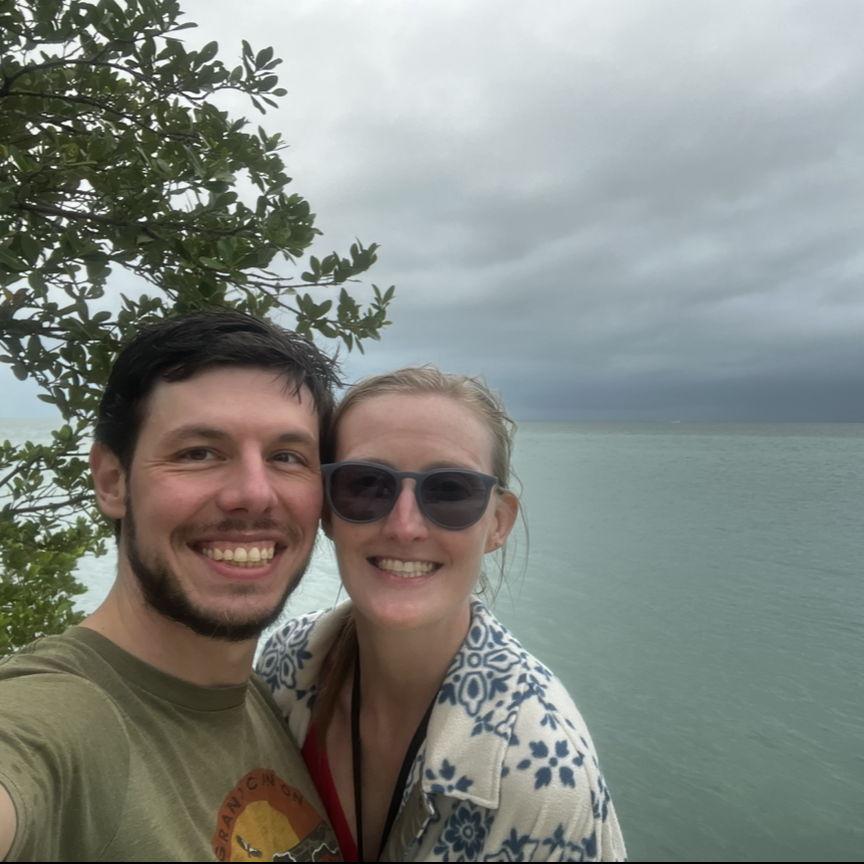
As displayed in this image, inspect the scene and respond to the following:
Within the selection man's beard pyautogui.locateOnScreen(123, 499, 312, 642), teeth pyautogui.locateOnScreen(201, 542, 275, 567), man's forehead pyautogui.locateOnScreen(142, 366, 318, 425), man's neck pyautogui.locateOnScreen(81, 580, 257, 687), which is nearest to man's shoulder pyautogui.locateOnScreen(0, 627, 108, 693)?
man's neck pyautogui.locateOnScreen(81, 580, 257, 687)

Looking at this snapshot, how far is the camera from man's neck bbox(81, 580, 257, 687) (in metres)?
2.00

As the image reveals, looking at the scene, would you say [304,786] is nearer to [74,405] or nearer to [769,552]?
[74,405]

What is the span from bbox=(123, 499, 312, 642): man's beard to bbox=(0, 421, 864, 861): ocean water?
1.37 metres

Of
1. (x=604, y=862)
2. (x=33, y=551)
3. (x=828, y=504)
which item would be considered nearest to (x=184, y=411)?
(x=604, y=862)

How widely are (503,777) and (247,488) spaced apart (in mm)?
1092

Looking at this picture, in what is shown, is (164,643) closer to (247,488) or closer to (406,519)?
(247,488)

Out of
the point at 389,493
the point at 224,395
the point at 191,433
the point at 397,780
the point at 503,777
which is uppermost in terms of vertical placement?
the point at 224,395

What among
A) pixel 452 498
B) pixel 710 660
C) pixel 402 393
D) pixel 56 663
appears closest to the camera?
pixel 56 663

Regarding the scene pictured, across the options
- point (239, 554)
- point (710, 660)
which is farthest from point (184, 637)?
point (710, 660)

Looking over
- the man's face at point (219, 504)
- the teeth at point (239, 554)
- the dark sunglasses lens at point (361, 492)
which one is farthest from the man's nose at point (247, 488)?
the dark sunglasses lens at point (361, 492)

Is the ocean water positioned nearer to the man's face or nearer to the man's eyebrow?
the man's face

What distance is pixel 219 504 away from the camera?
2086 millimetres

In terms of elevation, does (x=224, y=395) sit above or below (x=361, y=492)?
above

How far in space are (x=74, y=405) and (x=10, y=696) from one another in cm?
173
